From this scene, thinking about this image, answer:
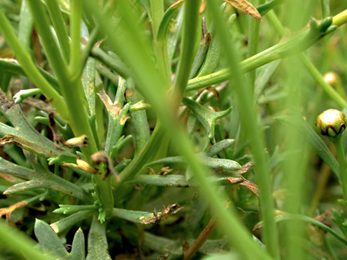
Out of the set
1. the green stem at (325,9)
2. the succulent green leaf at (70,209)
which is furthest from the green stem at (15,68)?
the green stem at (325,9)

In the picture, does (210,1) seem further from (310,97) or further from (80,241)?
(310,97)

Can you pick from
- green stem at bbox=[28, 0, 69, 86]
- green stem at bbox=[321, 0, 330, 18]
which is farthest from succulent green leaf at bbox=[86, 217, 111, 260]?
green stem at bbox=[321, 0, 330, 18]

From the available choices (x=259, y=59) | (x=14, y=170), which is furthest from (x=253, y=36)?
(x=14, y=170)

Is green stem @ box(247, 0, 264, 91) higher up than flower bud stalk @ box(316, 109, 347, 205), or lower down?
higher up

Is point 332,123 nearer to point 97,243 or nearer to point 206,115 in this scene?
point 206,115

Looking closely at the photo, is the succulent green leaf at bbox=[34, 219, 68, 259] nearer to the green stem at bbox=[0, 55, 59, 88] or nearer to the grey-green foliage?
the grey-green foliage

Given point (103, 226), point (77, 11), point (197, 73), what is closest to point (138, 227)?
point (103, 226)
